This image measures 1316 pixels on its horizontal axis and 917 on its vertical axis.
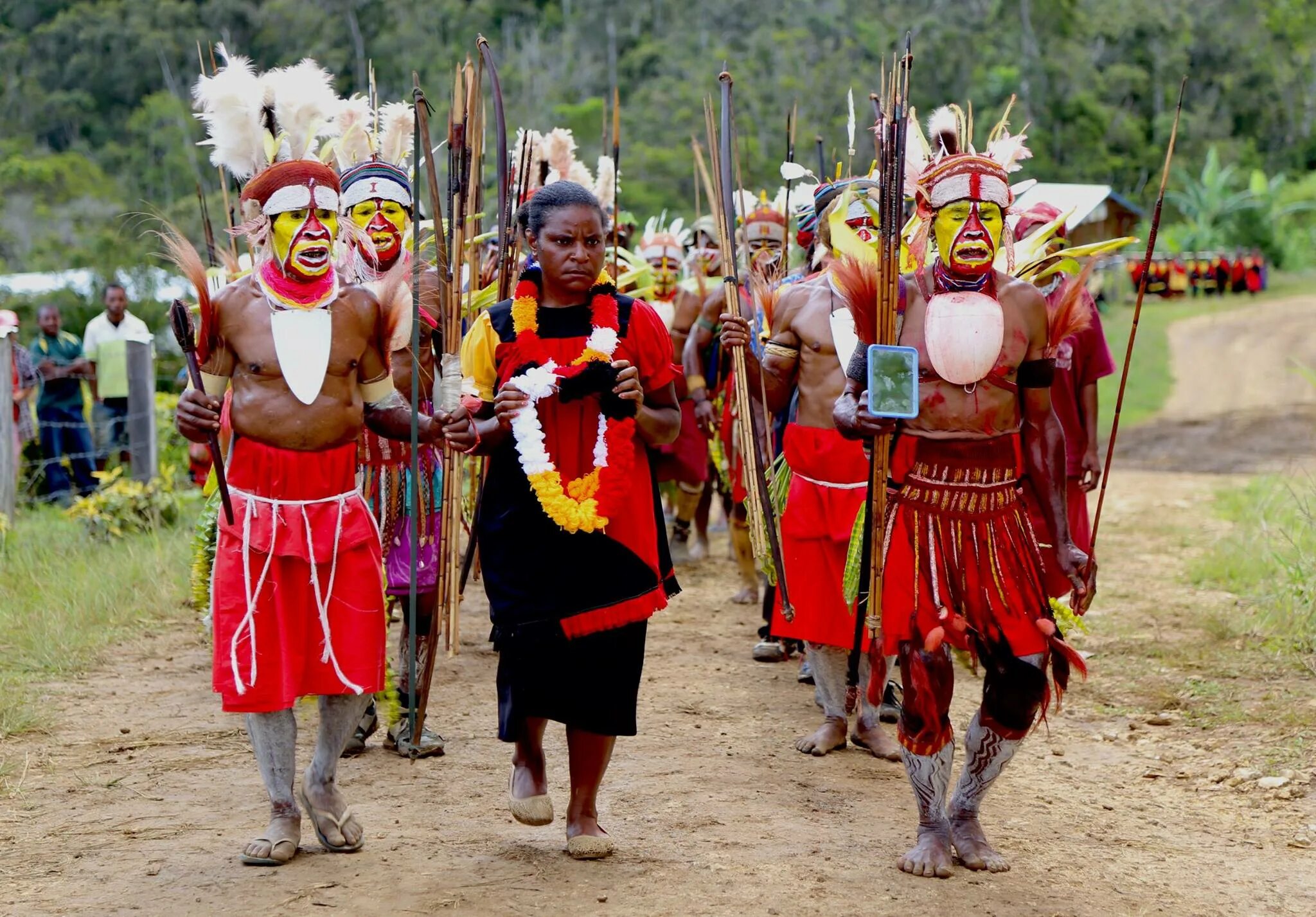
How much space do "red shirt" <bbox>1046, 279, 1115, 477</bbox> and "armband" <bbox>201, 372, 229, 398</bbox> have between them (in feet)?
11.2

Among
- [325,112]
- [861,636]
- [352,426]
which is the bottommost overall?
[861,636]

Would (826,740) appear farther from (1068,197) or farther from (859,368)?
(1068,197)

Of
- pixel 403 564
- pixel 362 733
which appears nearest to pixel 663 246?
pixel 403 564

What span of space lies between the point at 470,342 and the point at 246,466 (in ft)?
2.42

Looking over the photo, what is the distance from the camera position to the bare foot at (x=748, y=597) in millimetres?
9258

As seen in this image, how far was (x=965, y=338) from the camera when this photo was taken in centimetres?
453

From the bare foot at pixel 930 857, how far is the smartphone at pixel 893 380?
1.22 metres

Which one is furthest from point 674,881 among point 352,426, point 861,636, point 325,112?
point 325,112

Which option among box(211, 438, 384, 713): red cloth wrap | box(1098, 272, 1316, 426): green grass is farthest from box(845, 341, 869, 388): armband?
box(1098, 272, 1316, 426): green grass

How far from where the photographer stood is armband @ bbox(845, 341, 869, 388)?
15.2ft

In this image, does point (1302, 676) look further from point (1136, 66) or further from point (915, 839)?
point (1136, 66)

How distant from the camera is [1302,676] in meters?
6.95

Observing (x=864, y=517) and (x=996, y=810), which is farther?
(x=996, y=810)

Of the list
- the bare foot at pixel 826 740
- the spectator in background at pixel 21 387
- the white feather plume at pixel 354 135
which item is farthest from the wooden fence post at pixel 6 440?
the bare foot at pixel 826 740
